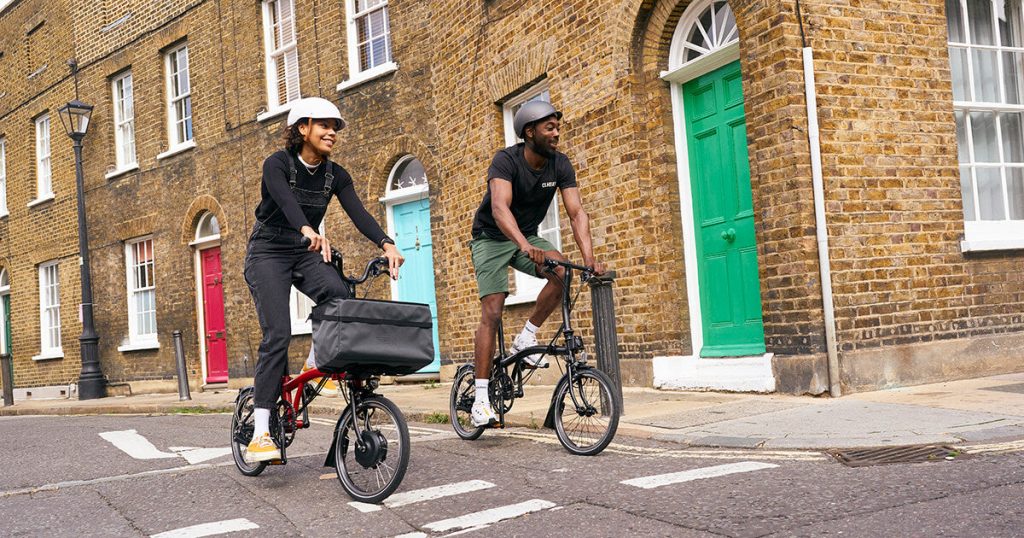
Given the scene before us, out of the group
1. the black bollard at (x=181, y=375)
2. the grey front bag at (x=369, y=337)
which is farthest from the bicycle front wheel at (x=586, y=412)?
the black bollard at (x=181, y=375)

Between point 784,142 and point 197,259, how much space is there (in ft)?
42.8

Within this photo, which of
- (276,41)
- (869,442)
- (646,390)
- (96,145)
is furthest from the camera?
(96,145)

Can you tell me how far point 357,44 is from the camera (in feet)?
48.8

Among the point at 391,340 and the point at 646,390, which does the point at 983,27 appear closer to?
A: the point at 646,390

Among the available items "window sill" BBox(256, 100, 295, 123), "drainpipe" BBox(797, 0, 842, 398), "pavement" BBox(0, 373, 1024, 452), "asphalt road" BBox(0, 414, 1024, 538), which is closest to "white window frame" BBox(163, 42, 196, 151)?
"window sill" BBox(256, 100, 295, 123)

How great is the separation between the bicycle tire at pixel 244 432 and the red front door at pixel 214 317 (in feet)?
40.1

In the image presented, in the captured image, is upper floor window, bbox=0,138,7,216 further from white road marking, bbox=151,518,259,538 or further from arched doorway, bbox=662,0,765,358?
white road marking, bbox=151,518,259,538

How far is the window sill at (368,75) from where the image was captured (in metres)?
13.9

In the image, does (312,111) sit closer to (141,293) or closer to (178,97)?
(178,97)

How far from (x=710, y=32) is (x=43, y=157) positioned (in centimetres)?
1881

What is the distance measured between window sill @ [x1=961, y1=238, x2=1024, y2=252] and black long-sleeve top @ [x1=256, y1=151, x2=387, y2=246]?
5323 millimetres

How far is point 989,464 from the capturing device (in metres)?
4.73

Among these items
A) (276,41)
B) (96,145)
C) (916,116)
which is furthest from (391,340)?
(96,145)

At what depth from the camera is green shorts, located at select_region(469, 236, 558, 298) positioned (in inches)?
248
